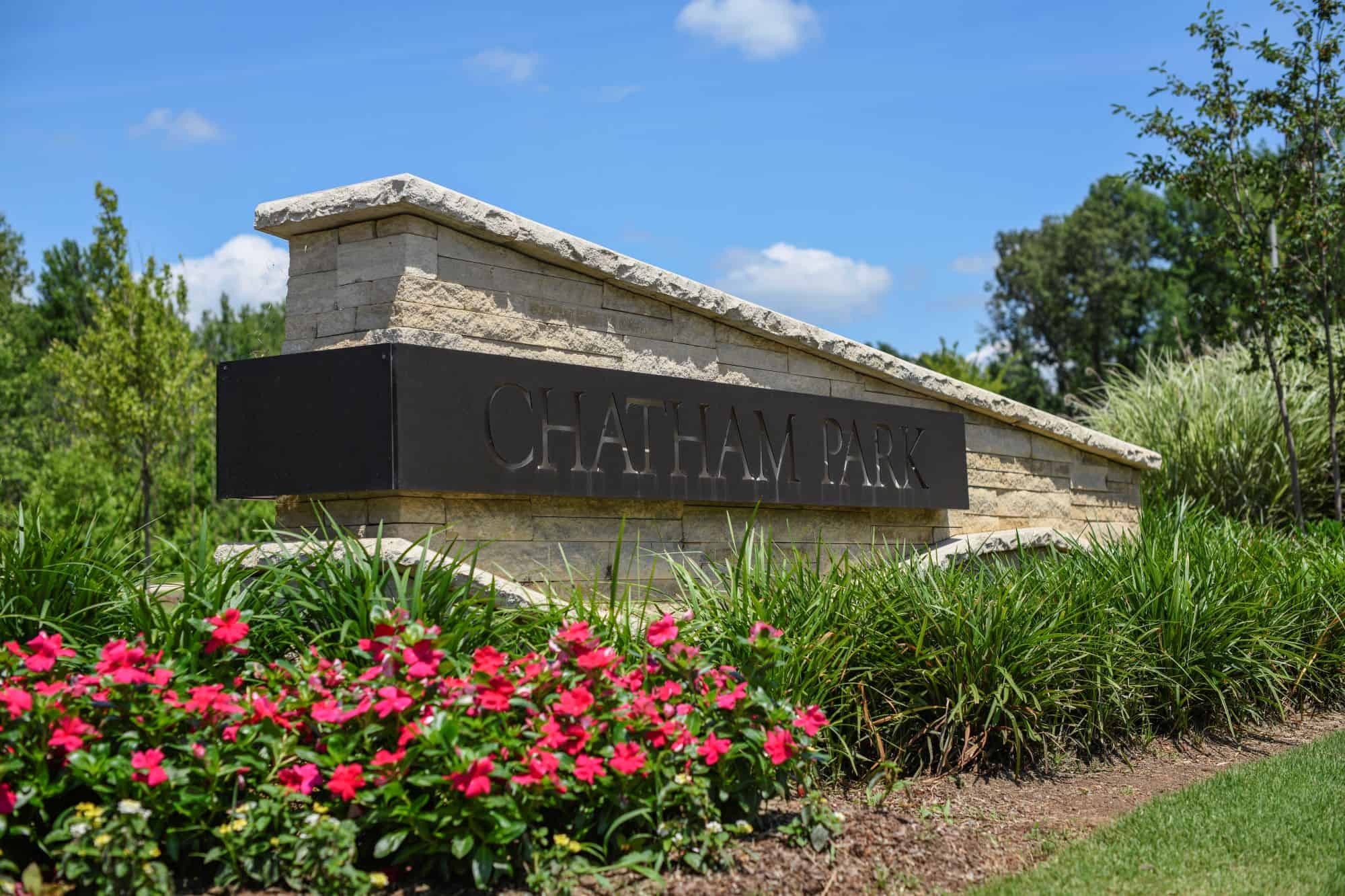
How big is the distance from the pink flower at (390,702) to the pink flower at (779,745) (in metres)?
1.12

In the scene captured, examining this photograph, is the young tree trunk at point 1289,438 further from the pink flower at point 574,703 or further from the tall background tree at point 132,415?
the tall background tree at point 132,415

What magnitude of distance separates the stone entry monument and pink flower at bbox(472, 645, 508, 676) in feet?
3.11

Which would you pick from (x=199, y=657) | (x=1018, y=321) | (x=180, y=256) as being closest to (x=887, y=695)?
(x=199, y=657)

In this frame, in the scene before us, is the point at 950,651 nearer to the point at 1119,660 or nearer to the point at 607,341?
the point at 1119,660

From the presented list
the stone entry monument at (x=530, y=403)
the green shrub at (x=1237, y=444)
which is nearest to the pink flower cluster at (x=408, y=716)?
the stone entry monument at (x=530, y=403)

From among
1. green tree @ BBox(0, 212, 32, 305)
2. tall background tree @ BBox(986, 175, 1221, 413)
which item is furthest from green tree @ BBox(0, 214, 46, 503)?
tall background tree @ BBox(986, 175, 1221, 413)

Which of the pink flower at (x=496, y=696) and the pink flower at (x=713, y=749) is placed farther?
the pink flower at (x=713, y=749)

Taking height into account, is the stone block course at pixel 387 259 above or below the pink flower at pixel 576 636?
above

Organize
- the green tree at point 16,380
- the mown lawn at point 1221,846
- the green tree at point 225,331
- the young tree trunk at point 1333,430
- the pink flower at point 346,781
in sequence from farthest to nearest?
the green tree at point 225,331 → the green tree at point 16,380 → the young tree trunk at point 1333,430 → the mown lawn at point 1221,846 → the pink flower at point 346,781

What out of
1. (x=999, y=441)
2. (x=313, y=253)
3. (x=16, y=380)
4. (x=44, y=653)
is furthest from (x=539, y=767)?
(x=16, y=380)

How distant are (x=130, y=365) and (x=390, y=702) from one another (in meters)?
12.8

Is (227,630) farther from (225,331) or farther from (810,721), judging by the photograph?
(225,331)

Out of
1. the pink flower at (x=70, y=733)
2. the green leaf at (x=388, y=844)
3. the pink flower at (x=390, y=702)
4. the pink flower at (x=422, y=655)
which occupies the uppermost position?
the pink flower at (x=422, y=655)

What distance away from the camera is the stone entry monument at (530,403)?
16.8ft
